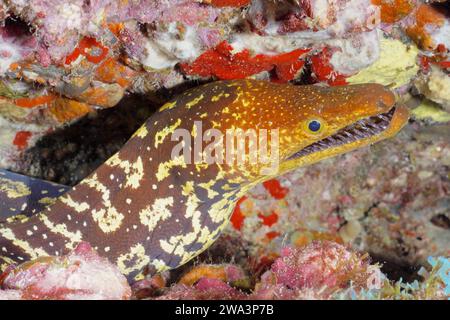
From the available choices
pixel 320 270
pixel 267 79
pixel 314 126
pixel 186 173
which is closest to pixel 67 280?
pixel 186 173

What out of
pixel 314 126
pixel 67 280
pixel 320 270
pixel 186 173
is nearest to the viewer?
pixel 67 280

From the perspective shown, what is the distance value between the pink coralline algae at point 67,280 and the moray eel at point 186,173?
1.26m

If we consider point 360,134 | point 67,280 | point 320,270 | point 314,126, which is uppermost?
point 67,280

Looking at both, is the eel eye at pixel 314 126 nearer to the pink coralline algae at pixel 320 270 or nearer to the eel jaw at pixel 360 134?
the eel jaw at pixel 360 134

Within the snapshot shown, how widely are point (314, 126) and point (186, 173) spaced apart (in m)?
1.09

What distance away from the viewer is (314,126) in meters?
3.01

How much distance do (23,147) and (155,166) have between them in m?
2.45

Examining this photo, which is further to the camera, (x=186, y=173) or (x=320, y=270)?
(x=186, y=173)

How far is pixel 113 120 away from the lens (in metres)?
4.82

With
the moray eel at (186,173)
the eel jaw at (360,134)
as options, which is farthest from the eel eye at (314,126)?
the eel jaw at (360,134)

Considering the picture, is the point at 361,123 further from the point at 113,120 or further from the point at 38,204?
the point at 38,204

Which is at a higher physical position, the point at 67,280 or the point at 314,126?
the point at 67,280

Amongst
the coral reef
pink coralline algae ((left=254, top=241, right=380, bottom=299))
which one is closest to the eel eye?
the coral reef

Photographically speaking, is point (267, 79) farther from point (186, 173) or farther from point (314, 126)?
point (186, 173)
